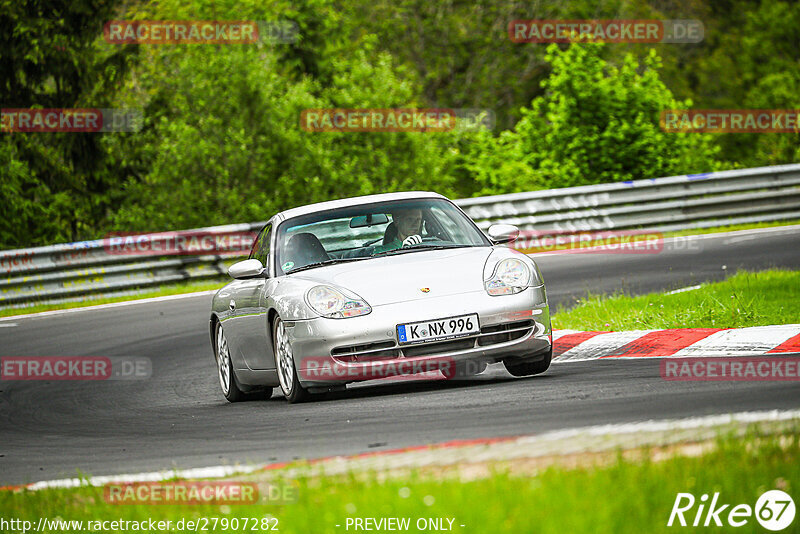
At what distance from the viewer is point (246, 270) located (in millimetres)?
9148

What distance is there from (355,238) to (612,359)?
6.78 feet

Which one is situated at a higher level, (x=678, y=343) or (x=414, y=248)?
(x=414, y=248)

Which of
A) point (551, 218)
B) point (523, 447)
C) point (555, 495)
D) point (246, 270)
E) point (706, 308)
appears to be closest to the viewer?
point (555, 495)

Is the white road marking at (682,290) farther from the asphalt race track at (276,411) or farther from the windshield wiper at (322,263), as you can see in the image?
the windshield wiper at (322,263)

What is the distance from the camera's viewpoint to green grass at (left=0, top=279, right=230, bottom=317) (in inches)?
710

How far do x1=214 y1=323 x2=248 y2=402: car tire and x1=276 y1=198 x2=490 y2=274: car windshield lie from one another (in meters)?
1.14

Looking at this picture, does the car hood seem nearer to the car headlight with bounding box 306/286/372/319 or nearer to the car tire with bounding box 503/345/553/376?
the car headlight with bounding box 306/286/372/319

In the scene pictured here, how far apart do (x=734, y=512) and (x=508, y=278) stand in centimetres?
450

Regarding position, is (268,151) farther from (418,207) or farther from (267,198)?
(418,207)

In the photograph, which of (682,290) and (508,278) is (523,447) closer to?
(508,278)

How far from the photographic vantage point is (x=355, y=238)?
30.9ft

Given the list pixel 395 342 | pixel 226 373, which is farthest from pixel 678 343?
pixel 226 373

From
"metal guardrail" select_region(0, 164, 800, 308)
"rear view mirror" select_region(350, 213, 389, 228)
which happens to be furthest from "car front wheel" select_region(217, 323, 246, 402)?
"metal guardrail" select_region(0, 164, 800, 308)

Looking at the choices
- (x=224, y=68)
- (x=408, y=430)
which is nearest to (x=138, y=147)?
(x=224, y=68)
